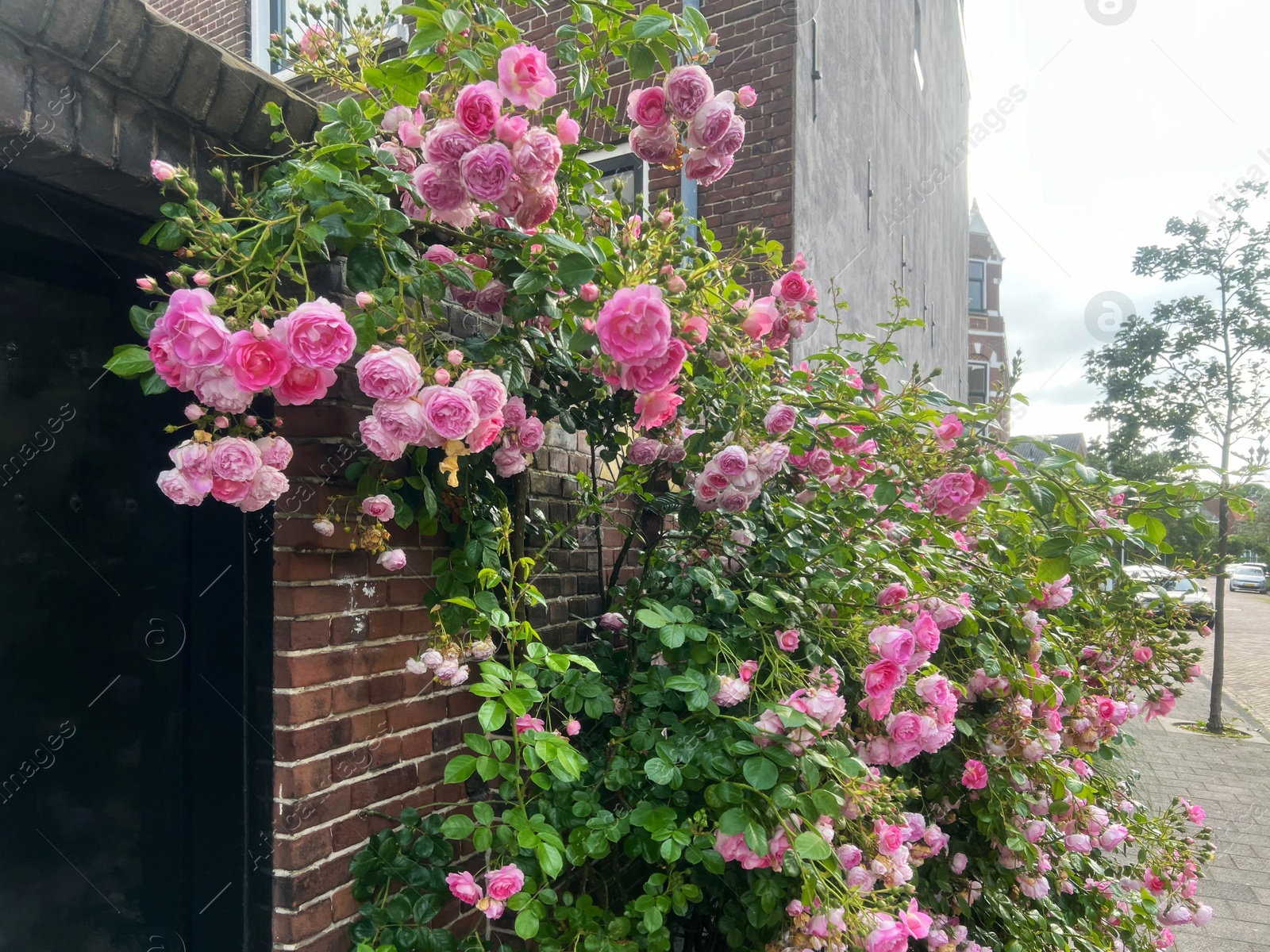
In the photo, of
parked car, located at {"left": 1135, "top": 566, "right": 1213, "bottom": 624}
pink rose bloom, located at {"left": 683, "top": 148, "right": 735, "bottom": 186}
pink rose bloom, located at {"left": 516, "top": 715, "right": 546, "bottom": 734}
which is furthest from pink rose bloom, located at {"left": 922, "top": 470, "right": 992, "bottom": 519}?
pink rose bloom, located at {"left": 516, "top": 715, "right": 546, "bottom": 734}

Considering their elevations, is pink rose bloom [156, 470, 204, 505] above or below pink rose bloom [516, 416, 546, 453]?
below

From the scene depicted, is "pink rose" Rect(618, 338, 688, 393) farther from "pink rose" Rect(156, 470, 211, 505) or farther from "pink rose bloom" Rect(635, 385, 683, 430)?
"pink rose" Rect(156, 470, 211, 505)

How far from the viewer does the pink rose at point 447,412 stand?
58.9 inches

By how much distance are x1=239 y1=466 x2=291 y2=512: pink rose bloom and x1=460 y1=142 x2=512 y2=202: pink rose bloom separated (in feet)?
2.31

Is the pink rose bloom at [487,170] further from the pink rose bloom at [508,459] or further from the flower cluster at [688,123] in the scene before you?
the pink rose bloom at [508,459]

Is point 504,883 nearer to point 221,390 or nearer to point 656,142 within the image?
point 221,390

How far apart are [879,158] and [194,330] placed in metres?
8.85

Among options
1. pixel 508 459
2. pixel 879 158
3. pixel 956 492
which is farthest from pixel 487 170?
pixel 879 158

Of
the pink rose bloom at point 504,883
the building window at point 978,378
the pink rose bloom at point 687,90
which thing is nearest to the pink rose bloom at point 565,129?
the pink rose bloom at point 687,90

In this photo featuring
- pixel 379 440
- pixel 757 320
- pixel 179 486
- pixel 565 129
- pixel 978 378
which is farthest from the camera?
pixel 978 378

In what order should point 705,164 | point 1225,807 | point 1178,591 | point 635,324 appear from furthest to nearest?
point 1225,807
point 1178,591
point 705,164
point 635,324

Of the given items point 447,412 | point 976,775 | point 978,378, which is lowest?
point 976,775

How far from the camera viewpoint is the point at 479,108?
1.57 metres

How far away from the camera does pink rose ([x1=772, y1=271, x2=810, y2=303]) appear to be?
2.67 meters
